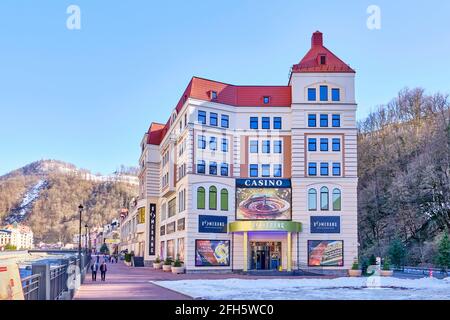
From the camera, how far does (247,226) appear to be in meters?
37.5

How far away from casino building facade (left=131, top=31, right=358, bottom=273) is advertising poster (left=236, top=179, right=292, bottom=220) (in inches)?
2.8

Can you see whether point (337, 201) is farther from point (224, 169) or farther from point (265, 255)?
point (224, 169)

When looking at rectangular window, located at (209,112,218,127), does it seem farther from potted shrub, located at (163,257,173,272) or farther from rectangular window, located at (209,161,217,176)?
potted shrub, located at (163,257,173,272)

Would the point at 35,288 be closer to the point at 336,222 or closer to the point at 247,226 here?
the point at 247,226

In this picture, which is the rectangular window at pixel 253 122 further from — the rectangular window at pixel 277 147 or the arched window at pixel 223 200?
the arched window at pixel 223 200

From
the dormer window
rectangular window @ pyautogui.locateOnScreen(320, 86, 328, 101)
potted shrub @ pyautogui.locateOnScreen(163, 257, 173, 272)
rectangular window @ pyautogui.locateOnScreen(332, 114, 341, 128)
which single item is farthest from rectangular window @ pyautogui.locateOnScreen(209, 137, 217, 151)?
the dormer window

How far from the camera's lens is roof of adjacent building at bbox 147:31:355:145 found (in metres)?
38.6

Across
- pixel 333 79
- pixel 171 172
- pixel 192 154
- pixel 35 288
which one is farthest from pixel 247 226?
pixel 35 288

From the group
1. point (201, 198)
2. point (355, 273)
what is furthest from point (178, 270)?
point (355, 273)

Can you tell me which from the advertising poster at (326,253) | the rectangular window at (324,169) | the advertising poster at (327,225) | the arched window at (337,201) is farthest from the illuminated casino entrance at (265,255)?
the rectangular window at (324,169)
